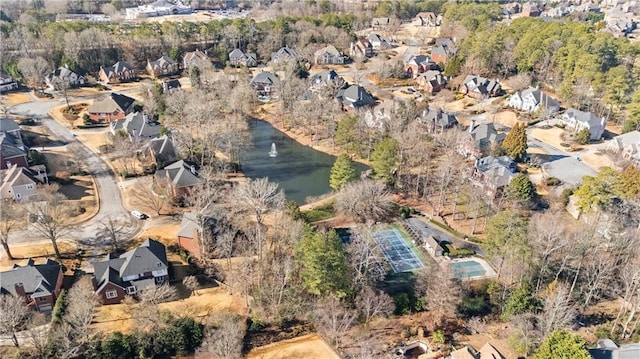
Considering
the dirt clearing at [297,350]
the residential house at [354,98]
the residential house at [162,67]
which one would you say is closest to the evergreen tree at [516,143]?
the residential house at [354,98]

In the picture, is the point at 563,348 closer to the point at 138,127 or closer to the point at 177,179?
the point at 177,179

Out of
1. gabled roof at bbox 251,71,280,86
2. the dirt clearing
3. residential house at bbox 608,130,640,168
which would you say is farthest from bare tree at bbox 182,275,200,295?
residential house at bbox 608,130,640,168

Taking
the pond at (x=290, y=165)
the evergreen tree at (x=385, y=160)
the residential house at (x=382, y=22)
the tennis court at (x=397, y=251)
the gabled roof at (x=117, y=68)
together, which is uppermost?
the residential house at (x=382, y=22)

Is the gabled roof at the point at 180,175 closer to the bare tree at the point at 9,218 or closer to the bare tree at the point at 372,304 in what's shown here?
the bare tree at the point at 9,218

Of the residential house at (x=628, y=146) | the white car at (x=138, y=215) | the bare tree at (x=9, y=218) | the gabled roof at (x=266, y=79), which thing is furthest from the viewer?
the gabled roof at (x=266, y=79)

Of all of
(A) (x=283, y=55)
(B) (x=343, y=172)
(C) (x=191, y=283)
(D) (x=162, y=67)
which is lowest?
(C) (x=191, y=283)

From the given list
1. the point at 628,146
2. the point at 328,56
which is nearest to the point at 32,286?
the point at 628,146
